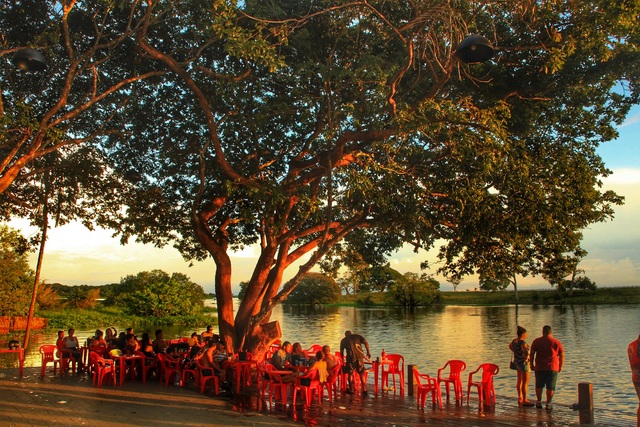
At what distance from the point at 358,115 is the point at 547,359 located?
22.3ft

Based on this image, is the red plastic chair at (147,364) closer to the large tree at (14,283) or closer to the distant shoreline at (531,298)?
the large tree at (14,283)

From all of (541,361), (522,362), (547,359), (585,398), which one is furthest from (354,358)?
(585,398)

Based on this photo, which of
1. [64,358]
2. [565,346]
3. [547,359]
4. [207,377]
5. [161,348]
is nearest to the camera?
[547,359]

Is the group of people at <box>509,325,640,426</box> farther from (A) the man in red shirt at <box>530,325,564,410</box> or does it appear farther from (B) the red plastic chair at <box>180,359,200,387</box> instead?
(B) the red plastic chair at <box>180,359,200,387</box>

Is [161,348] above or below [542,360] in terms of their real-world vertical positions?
below

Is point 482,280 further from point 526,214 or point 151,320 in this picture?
point 151,320

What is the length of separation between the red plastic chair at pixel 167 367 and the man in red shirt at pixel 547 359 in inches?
325

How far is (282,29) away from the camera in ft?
37.1

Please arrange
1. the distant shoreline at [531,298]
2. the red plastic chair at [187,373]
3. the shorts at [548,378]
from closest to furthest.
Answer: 1. the shorts at [548,378]
2. the red plastic chair at [187,373]
3. the distant shoreline at [531,298]

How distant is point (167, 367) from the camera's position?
14.2 meters

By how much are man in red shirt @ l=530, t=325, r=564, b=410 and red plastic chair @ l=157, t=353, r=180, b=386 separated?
827 centimetres

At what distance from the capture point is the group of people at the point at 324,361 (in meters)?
11.5

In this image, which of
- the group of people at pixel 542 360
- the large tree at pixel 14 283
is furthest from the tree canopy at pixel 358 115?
the large tree at pixel 14 283

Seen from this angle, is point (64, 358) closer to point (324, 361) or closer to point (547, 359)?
point (324, 361)
